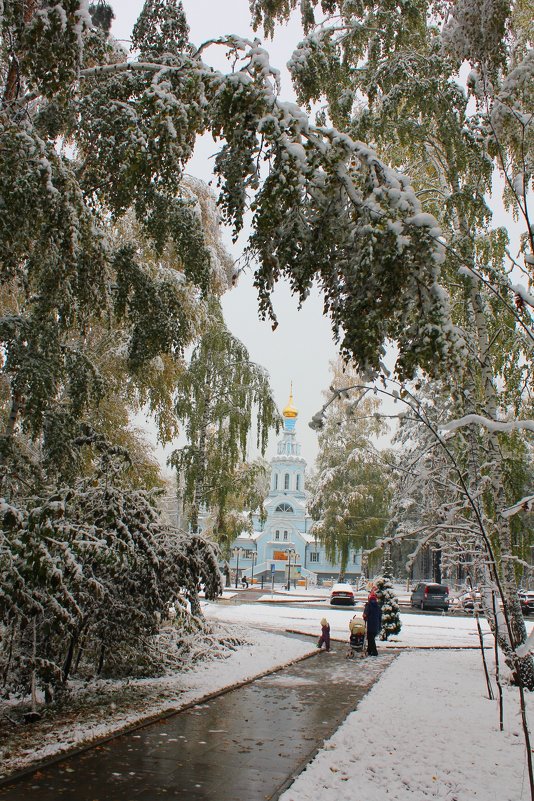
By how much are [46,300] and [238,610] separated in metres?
20.7

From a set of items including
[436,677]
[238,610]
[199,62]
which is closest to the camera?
[199,62]

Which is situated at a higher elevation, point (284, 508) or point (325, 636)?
point (284, 508)

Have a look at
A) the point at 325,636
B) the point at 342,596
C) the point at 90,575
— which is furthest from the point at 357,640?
the point at 342,596

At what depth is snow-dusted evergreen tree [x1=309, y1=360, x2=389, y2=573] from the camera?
38781mm

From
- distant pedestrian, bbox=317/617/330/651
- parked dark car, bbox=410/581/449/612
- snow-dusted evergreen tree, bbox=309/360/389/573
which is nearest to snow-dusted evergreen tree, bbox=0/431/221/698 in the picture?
distant pedestrian, bbox=317/617/330/651

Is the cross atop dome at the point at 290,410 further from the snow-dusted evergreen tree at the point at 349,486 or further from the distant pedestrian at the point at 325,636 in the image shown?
the distant pedestrian at the point at 325,636

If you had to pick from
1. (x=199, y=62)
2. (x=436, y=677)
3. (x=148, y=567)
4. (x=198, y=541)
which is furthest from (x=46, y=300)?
(x=436, y=677)

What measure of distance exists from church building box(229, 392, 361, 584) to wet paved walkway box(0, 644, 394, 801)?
5122 centimetres

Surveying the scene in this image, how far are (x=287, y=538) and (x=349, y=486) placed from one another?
3056 centimetres

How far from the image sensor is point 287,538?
6925 cm

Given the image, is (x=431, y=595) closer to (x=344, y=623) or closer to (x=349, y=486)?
(x=344, y=623)

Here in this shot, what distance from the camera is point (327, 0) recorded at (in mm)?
8289

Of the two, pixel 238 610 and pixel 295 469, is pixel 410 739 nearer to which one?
pixel 238 610

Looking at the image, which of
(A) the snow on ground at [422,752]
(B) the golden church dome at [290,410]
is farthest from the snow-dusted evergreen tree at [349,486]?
(B) the golden church dome at [290,410]
